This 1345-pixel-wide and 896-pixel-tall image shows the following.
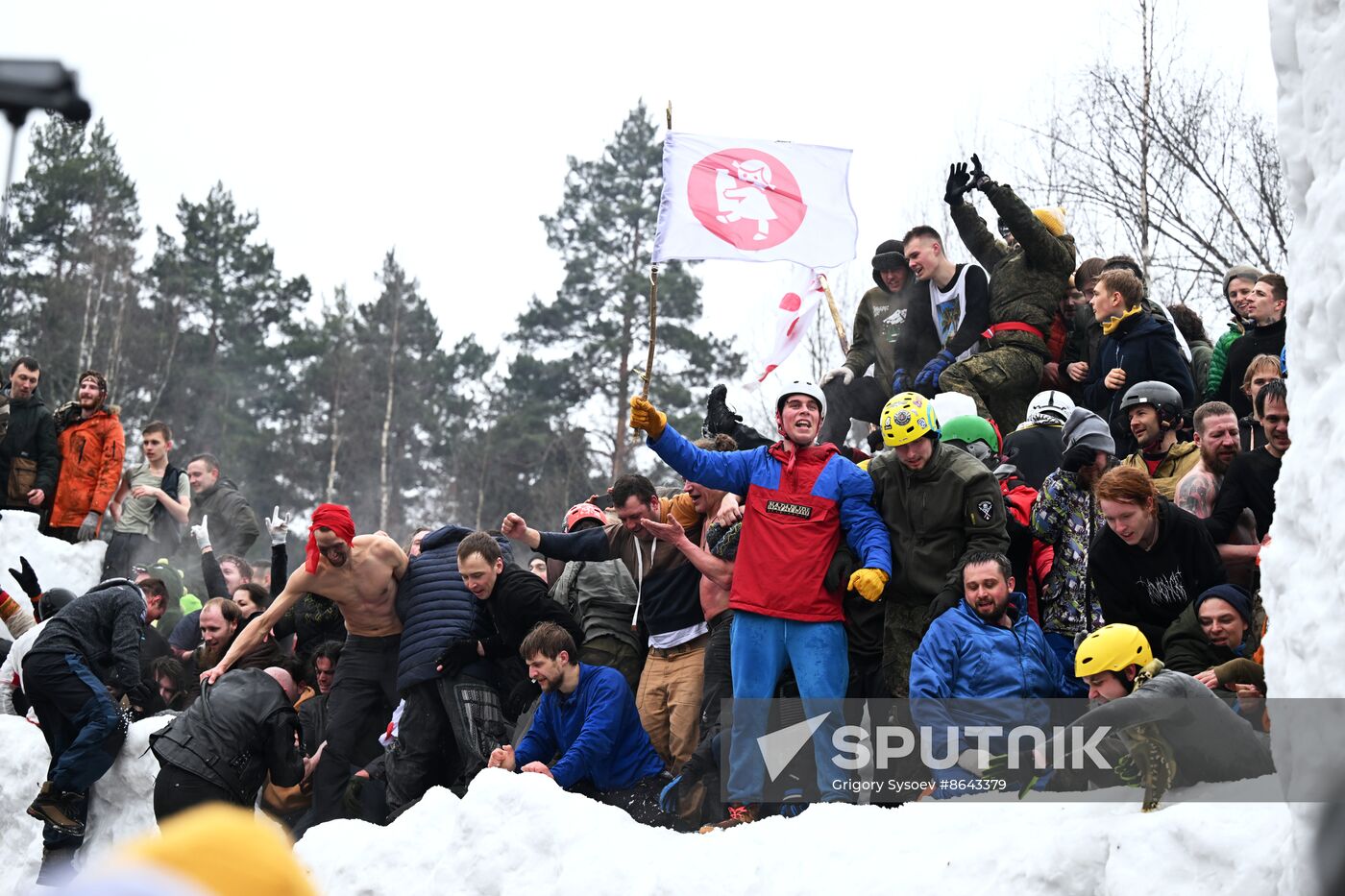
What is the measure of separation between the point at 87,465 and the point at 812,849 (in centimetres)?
898

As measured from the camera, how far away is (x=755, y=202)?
9852mm

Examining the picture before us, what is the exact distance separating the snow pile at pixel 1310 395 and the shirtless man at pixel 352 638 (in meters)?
5.18

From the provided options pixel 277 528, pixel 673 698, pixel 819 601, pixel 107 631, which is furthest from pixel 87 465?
pixel 819 601

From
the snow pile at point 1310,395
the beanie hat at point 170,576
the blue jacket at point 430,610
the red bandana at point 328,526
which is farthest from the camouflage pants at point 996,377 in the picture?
the beanie hat at point 170,576

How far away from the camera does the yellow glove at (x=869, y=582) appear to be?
251 inches

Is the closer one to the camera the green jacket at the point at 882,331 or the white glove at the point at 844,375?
the green jacket at the point at 882,331

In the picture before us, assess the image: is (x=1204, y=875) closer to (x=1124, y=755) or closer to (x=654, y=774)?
(x=1124, y=755)

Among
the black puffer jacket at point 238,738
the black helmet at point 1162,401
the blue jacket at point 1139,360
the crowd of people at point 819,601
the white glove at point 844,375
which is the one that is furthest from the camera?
the white glove at point 844,375

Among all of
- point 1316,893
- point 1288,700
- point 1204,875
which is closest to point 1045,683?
point 1204,875

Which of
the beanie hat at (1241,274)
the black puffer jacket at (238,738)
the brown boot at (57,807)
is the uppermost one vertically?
the beanie hat at (1241,274)

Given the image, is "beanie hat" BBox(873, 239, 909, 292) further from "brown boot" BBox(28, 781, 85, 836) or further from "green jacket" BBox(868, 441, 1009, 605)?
"brown boot" BBox(28, 781, 85, 836)

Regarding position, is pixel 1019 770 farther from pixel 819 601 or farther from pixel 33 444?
pixel 33 444

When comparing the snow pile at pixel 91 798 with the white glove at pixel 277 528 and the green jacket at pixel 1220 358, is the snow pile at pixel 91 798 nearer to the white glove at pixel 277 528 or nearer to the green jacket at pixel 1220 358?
the white glove at pixel 277 528

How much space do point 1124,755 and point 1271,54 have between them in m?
2.26
